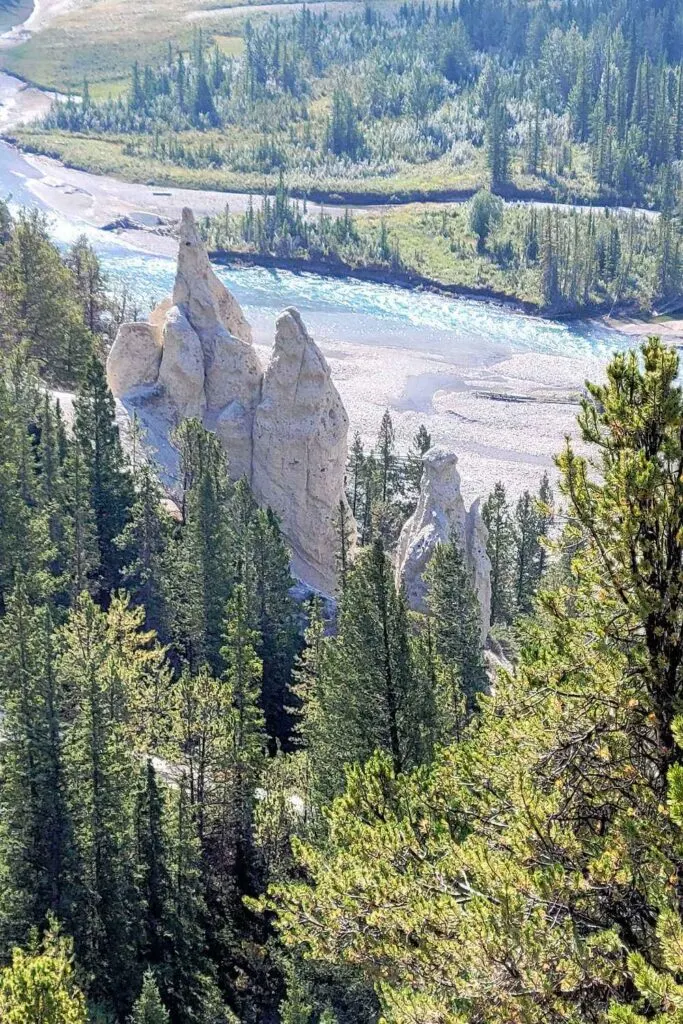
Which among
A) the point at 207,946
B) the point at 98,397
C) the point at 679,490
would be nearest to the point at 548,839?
the point at 679,490

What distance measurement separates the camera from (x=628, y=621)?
674 inches

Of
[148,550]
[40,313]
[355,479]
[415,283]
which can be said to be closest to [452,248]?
[415,283]

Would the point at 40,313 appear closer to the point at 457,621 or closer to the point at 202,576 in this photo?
the point at 202,576

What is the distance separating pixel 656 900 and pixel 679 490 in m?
4.83

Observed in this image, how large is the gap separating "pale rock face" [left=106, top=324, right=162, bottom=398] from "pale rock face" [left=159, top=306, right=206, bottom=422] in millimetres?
979

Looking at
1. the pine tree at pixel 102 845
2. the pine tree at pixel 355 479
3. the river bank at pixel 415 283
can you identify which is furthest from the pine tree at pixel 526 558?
the river bank at pixel 415 283

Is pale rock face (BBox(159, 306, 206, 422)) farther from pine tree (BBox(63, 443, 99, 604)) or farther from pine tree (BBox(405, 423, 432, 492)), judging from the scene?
pine tree (BBox(405, 423, 432, 492))

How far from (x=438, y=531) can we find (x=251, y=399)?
14.2 meters

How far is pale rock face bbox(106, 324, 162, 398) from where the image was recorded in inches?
2692

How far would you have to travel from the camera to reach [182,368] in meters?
66.8

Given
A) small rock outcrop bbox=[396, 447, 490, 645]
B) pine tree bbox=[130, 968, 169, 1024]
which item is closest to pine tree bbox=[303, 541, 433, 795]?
pine tree bbox=[130, 968, 169, 1024]

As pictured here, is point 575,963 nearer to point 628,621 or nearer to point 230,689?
point 628,621

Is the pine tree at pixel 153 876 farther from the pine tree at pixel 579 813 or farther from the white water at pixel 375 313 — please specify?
the white water at pixel 375 313

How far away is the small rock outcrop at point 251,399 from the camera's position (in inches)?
2527
